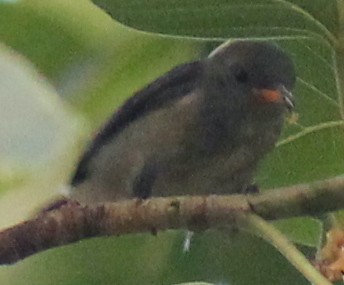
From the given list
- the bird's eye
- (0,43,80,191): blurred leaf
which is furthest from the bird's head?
(0,43,80,191): blurred leaf

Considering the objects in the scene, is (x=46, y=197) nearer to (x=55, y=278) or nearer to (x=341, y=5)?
(x=55, y=278)

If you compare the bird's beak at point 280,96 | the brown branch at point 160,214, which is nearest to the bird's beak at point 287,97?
the bird's beak at point 280,96

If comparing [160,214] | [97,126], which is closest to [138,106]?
[97,126]

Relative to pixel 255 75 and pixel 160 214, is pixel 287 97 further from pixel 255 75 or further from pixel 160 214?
pixel 160 214

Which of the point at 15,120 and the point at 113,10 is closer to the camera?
the point at 113,10

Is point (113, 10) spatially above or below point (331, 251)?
above

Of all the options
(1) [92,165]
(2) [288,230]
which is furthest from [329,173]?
(1) [92,165]
